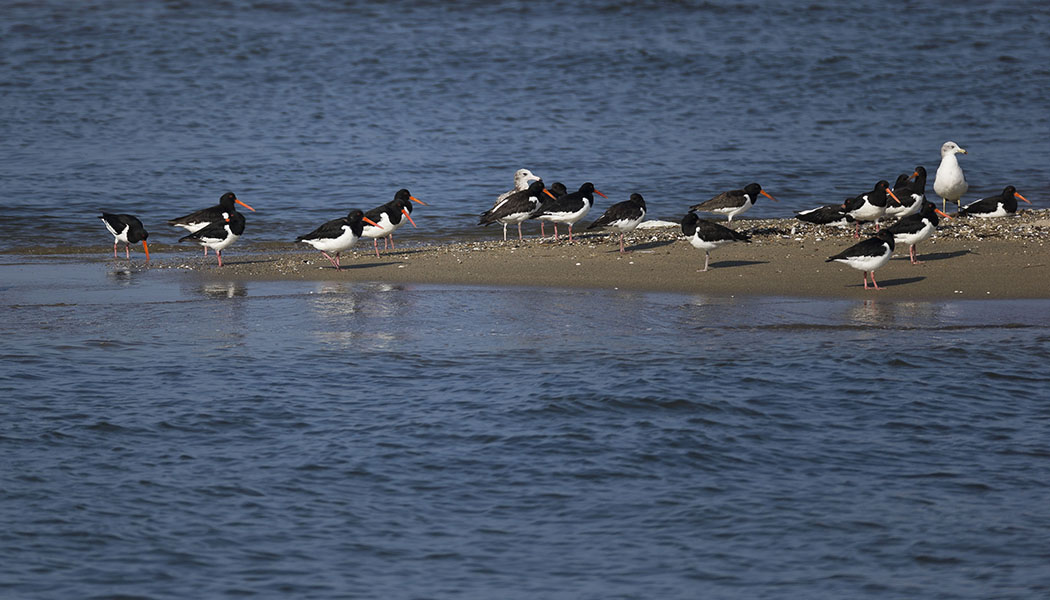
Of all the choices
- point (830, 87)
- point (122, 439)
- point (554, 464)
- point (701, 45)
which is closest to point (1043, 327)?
point (554, 464)

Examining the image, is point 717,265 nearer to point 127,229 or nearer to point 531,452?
point 531,452

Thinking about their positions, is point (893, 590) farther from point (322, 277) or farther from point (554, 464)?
point (322, 277)

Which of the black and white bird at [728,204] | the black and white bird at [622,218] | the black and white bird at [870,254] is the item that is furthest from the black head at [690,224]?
the black and white bird at [728,204]

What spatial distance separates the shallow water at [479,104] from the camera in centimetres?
2375

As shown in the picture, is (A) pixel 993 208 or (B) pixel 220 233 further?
(A) pixel 993 208

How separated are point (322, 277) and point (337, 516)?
8.45 m

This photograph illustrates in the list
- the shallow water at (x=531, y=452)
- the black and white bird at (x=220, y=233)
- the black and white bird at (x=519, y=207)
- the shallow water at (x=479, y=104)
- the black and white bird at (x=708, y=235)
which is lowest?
the shallow water at (x=531, y=452)

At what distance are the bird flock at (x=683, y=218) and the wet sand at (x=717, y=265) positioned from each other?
263 millimetres

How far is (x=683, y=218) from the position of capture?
16969 mm

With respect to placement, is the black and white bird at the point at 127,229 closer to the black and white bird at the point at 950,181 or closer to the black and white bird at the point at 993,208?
the black and white bird at the point at 993,208

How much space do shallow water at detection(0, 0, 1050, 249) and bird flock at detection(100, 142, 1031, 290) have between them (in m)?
2.21

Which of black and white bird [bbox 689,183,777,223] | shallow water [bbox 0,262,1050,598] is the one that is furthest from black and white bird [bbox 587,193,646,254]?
shallow water [bbox 0,262,1050,598]

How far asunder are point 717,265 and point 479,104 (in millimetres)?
17868

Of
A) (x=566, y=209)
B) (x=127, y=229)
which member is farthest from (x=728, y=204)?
(x=127, y=229)
